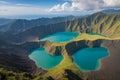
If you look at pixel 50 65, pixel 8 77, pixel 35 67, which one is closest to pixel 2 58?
pixel 35 67

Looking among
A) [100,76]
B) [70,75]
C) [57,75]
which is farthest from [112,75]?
[57,75]

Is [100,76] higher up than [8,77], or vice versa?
[8,77]

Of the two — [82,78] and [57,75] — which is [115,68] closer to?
[82,78]

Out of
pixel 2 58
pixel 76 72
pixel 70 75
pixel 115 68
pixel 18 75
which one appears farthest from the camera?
pixel 2 58

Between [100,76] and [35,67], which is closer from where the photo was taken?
[100,76]

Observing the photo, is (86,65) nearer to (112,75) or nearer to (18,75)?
(112,75)

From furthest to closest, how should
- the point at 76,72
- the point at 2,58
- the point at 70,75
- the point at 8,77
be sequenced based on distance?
1. the point at 2,58
2. the point at 76,72
3. the point at 70,75
4. the point at 8,77

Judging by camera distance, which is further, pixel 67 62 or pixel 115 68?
pixel 67 62

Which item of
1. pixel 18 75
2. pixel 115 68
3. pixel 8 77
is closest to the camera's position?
pixel 8 77

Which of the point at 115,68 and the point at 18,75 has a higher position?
the point at 18,75
